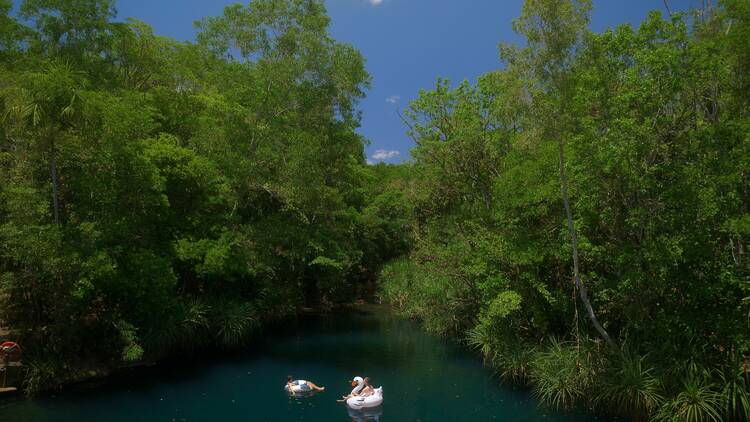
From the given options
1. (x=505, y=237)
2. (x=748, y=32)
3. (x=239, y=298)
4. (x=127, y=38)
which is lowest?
(x=239, y=298)

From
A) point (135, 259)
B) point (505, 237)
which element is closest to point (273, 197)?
point (135, 259)

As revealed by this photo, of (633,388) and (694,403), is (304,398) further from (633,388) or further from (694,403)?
(694,403)

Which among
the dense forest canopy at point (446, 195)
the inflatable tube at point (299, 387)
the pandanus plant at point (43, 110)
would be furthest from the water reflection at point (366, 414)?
the pandanus plant at point (43, 110)

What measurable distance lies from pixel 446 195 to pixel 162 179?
12091mm

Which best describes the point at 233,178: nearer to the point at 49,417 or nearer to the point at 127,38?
the point at 127,38

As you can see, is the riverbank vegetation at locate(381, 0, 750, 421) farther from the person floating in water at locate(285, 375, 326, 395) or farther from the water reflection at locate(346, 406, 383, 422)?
the person floating in water at locate(285, 375, 326, 395)

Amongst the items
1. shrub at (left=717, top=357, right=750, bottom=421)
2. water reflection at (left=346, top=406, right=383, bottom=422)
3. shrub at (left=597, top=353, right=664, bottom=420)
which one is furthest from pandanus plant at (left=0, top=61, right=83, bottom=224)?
shrub at (left=717, top=357, right=750, bottom=421)

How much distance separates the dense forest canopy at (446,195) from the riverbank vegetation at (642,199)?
0.06 metres

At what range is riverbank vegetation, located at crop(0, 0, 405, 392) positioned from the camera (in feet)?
52.9

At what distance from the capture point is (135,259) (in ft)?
58.6

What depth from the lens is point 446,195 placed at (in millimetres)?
22391

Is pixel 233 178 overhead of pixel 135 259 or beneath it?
overhead

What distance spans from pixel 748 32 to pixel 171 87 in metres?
25.9

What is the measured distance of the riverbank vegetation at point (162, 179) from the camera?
16.1 m
